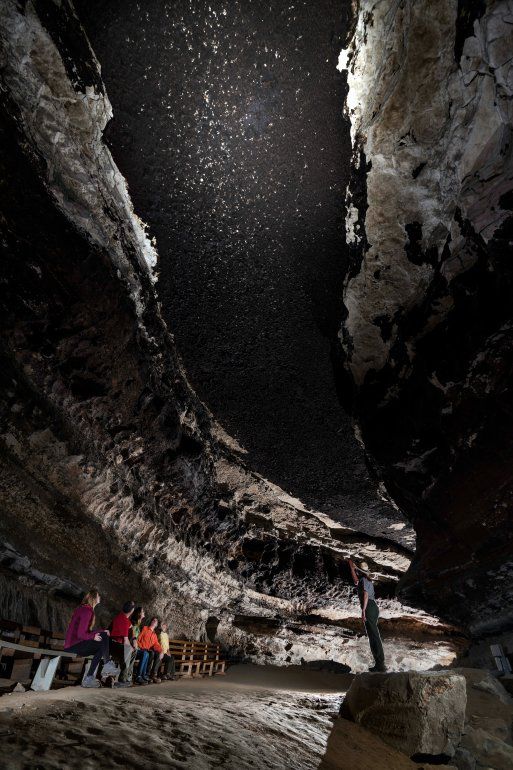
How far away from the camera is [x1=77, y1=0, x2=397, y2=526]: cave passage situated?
2.61 meters

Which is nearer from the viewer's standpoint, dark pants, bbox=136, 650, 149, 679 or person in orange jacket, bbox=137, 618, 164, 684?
dark pants, bbox=136, 650, 149, 679

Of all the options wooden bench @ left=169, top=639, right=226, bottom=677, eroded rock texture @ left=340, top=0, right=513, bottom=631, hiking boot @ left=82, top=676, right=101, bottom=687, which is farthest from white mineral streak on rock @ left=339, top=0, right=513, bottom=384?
wooden bench @ left=169, top=639, right=226, bottom=677

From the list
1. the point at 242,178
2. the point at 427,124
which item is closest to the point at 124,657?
the point at 242,178

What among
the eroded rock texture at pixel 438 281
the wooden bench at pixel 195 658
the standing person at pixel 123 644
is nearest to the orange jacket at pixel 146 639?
the standing person at pixel 123 644

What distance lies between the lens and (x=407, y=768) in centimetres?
273

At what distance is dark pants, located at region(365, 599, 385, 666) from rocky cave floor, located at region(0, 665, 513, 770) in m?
0.78

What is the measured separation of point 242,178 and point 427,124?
143cm

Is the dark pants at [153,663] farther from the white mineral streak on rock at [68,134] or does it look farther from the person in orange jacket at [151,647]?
the white mineral streak on rock at [68,134]

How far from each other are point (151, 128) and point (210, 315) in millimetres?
1694

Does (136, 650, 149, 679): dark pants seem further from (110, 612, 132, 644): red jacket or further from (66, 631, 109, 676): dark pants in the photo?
(66, 631, 109, 676): dark pants

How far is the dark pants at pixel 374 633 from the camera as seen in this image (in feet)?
14.5

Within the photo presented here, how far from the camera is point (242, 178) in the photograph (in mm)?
3236

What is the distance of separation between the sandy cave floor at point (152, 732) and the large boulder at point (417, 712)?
0.45 m

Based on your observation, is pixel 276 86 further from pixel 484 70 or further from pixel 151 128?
pixel 484 70
